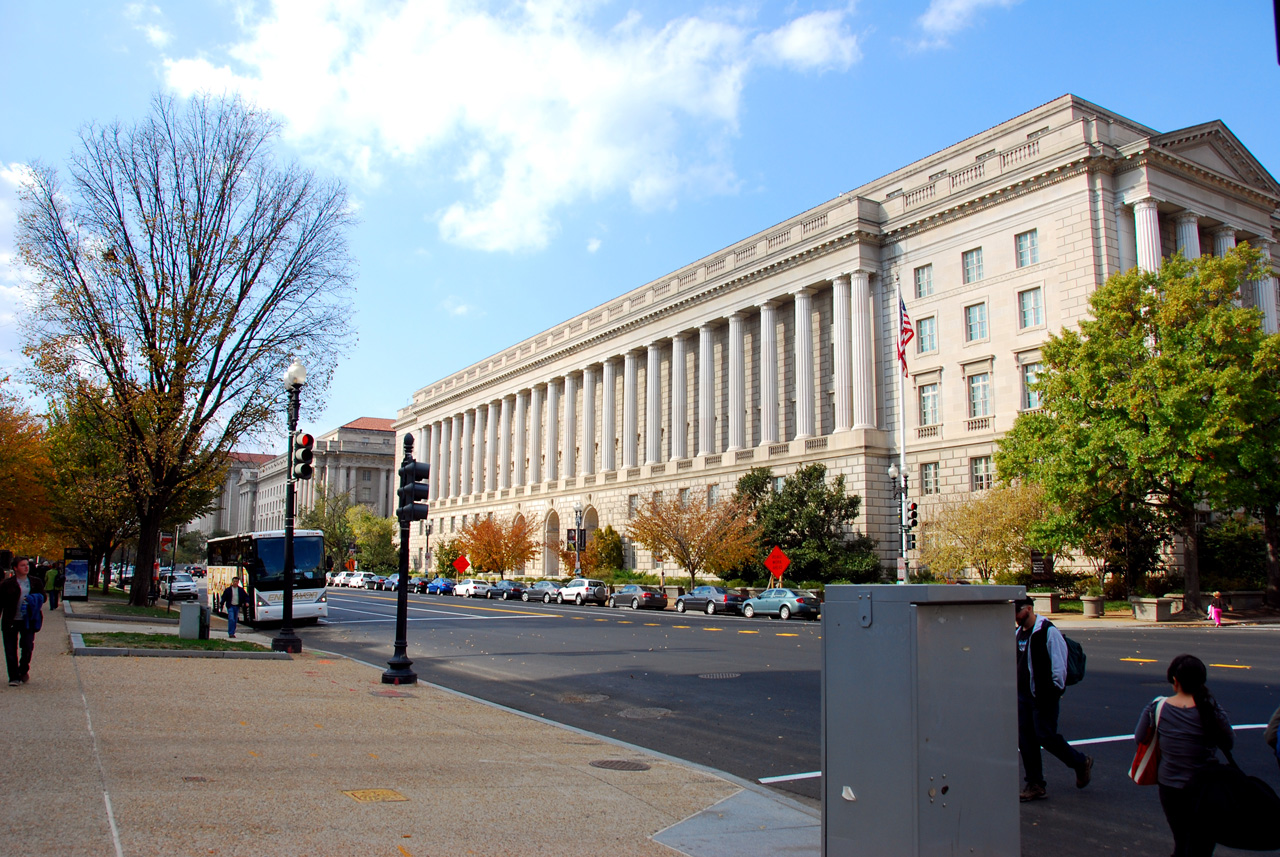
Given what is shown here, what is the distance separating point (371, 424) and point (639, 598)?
116888 millimetres

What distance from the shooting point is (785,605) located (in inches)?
1483

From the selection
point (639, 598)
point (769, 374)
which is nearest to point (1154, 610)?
point (639, 598)

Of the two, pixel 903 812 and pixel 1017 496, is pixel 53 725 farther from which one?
pixel 1017 496

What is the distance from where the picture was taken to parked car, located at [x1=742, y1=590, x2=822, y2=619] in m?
37.2

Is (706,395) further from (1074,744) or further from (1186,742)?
(1186,742)

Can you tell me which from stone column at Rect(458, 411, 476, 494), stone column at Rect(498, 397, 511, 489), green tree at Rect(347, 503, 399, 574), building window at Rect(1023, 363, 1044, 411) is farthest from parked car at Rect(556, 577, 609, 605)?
green tree at Rect(347, 503, 399, 574)

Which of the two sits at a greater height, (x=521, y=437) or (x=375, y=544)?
(x=521, y=437)

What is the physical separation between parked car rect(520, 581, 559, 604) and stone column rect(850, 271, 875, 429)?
21.6 metres

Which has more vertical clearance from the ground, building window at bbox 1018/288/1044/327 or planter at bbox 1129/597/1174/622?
building window at bbox 1018/288/1044/327

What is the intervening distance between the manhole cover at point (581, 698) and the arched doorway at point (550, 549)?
66.7 meters

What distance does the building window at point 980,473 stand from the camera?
44531 mm

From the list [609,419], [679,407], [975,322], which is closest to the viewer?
[975,322]

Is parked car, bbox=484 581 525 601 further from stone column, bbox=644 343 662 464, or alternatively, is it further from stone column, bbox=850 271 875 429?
stone column, bbox=850 271 875 429

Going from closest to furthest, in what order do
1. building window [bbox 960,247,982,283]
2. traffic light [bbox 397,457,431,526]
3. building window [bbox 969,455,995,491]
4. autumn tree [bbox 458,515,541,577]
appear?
traffic light [bbox 397,457,431,526] → building window [bbox 969,455,995,491] → building window [bbox 960,247,982,283] → autumn tree [bbox 458,515,541,577]
